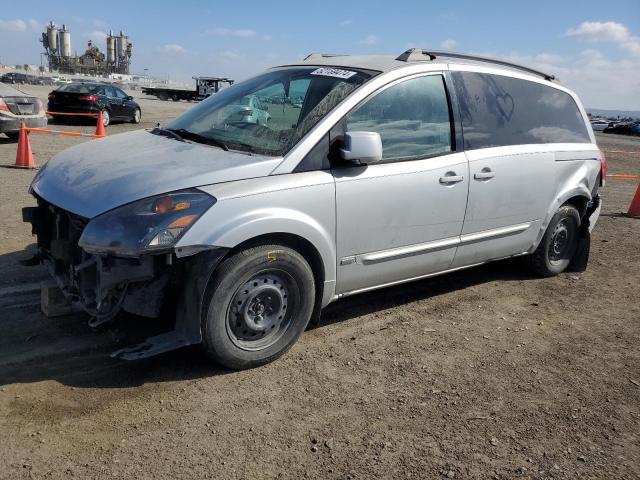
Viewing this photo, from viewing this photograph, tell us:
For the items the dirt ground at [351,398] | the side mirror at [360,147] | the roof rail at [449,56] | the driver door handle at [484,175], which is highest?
the roof rail at [449,56]

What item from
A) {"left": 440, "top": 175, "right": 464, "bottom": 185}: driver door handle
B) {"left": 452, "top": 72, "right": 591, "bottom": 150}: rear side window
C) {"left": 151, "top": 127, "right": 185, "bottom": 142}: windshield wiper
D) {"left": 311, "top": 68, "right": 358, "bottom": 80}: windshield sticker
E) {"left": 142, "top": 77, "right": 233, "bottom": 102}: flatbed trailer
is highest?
{"left": 142, "top": 77, "right": 233, "bottom": 102}: flatbed trailer

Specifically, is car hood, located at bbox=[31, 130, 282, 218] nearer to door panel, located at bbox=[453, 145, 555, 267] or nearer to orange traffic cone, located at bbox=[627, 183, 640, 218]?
door panel, located at bbox=[453, 145, 555, 267]

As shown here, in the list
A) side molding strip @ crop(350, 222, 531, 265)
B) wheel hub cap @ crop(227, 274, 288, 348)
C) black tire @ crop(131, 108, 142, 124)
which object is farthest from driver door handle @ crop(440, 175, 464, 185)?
black tire @ crop(131, 108, 142, 124)

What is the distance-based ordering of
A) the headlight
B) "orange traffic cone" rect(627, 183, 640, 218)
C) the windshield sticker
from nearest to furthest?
1. the headlight
2. the windshield sticker
3. "orange traffic cone" rect(627, 183, 640, 218)

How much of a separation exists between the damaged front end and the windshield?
2.57 ft

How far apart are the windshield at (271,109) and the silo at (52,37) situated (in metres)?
160

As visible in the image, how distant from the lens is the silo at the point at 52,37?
471 feet

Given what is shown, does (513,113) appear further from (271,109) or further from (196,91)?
(196,91)

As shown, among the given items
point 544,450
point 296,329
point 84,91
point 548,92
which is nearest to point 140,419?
point 296,329

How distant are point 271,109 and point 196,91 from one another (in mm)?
49364

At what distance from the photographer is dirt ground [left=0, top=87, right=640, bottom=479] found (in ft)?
9.23

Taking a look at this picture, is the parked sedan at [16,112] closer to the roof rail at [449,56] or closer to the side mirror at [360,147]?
the roof rail at [449,56]

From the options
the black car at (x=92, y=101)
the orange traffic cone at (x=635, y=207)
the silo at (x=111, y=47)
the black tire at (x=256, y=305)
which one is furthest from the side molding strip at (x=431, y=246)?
the silo at (x=111, y=47)

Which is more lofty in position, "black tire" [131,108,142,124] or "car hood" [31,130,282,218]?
"black tire" [131,108,142,124]
